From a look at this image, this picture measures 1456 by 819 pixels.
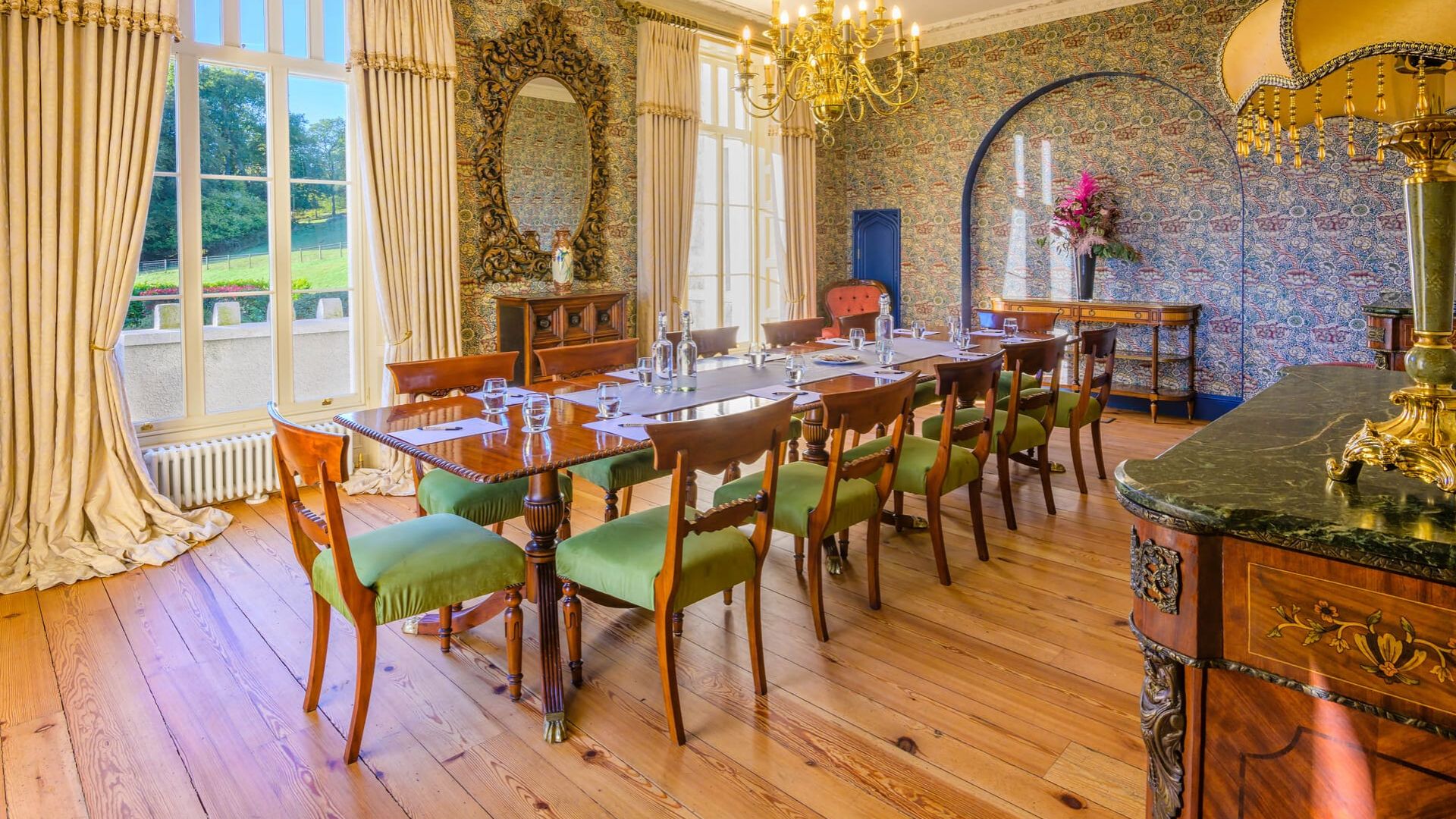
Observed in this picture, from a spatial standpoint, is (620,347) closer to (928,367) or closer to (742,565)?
(928,367)

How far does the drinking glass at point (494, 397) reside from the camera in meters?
2.79

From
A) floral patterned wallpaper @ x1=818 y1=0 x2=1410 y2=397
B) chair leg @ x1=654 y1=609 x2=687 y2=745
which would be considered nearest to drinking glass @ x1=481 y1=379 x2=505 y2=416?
chair leg @ x1=654 y1=609 x2=687 y2=745

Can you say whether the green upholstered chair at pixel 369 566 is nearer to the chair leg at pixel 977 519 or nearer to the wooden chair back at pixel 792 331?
the chair leg at pixel 977 519

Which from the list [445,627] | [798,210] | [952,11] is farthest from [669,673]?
[952,11]

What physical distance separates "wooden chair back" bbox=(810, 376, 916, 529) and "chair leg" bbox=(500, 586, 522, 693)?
0.95 metres

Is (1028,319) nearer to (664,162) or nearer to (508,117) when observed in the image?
(664,162)

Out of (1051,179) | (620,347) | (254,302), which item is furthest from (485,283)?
(1051,179)

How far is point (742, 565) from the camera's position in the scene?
2.42 m

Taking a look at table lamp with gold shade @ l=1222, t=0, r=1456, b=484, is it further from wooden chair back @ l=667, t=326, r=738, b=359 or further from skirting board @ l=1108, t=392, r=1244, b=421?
skirting board @ l=1108, t=392, r=1244, b=421

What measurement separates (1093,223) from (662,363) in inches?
181

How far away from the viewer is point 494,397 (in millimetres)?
2883

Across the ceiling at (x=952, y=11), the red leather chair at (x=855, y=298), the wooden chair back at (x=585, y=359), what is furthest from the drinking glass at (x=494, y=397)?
the red leather chair at (x=855, y=298)

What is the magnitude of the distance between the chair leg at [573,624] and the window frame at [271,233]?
114 inches

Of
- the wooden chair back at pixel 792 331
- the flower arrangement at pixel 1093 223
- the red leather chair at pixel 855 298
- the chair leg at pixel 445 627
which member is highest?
the flower arrangement at pixel 1093 223
